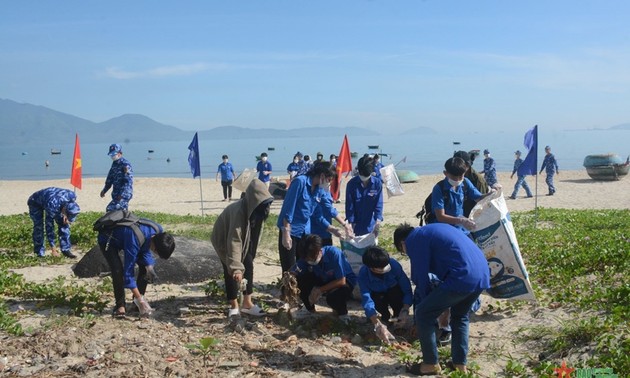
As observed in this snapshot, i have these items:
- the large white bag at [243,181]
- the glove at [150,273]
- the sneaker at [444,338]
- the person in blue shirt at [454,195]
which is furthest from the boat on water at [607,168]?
the glove at [150,273]

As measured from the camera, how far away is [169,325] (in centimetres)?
656

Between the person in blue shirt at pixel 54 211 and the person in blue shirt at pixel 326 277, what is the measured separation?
17.5 feet

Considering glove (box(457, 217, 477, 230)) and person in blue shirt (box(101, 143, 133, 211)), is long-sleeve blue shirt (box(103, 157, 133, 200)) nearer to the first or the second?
person in blue shirt (box(101, 143, 133, 211))

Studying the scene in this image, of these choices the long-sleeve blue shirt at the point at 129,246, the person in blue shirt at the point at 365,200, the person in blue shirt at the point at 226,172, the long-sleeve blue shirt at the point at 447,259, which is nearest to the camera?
the long-sleeve blue shirt at the point at 447,259

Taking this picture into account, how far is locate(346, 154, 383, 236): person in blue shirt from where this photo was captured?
780cm

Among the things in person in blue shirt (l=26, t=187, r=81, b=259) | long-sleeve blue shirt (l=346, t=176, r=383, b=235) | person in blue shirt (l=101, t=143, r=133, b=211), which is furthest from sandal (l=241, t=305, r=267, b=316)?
person in blue shirt (l=26, t=187, r=81, b=259)

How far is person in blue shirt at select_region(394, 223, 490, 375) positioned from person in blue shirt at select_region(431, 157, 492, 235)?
134 centimetres

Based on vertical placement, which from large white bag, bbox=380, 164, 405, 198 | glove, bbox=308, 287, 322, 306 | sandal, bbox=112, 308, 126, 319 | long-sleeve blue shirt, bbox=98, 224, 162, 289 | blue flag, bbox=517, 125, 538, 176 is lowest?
sandal, bbox=112, 308, 126, 319

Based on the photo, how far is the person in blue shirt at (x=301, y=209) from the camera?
23.8ft

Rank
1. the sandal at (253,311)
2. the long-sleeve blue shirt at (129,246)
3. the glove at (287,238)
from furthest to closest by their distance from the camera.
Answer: the glove at (287,238)
the sandal at (253,311)
the long-sleeve blue shirt at (129,246)

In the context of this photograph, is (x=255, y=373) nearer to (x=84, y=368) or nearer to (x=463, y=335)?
(x=84, y=368)

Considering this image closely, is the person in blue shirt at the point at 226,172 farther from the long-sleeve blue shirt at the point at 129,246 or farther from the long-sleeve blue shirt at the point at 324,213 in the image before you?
the long-sleeve blue shirt at the point at 129,246

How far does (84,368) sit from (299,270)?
7.94 ft

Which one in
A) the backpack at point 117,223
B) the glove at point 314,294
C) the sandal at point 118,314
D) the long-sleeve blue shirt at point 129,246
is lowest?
the sandal at point 118,314
